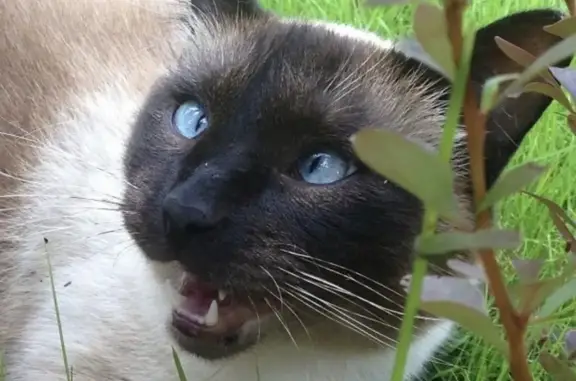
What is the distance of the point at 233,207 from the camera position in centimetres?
106

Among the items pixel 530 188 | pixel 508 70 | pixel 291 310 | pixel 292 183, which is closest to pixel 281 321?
pixel 291 310

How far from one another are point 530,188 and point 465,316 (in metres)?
1.42

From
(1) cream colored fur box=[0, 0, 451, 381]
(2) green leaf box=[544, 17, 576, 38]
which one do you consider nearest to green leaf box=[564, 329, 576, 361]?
(2) green leaf box=[544, 17, 576, 38]

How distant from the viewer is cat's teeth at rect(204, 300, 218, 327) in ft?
3.80

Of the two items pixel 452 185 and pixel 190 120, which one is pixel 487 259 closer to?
pixel 452 185

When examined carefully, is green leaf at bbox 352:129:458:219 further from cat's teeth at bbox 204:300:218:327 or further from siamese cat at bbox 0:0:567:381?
cat's teeth at bbox 204:300:218:327

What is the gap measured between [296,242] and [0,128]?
0.89m

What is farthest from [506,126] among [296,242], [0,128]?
[0,128]

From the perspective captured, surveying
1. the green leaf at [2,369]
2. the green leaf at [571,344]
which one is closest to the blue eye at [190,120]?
the green leaf at [2,369]

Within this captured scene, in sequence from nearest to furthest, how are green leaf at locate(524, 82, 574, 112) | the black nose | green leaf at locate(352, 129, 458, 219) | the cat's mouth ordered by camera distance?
green leaf at locate(352, 129, 458, 219), green leaf at locate(524, 82, 574, 112), the black nose, the cat's mouth

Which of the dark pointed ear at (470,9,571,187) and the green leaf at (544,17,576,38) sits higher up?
the dark pointed ear at (470,9,571,187)

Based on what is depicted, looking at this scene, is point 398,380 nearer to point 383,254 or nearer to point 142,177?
point 383,254

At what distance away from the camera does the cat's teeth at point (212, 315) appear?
1.16 metres

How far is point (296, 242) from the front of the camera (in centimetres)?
109
